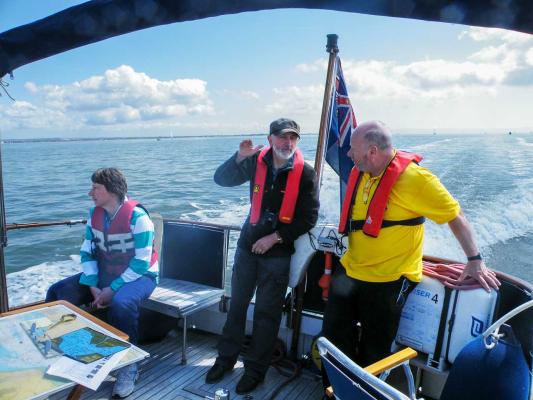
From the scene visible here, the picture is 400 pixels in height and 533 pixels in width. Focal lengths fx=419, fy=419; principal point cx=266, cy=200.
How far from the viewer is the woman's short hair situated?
2.72m

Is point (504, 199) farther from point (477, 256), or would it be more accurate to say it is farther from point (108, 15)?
point (108, 15)

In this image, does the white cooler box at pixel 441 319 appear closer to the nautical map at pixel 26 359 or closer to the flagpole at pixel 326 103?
the flagpole at pixel 326 103

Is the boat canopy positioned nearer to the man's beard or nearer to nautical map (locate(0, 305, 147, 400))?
nautical map (locate(0, 305, 147, 400))

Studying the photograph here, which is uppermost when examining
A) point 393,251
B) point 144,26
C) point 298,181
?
point 144,26

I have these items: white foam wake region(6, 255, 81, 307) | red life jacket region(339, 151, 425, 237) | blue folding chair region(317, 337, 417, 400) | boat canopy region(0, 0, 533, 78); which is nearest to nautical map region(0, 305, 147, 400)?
blue folding chair region(317, 337, 417, 400)

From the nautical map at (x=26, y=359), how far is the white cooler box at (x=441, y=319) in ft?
4.81

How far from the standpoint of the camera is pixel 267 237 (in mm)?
2533

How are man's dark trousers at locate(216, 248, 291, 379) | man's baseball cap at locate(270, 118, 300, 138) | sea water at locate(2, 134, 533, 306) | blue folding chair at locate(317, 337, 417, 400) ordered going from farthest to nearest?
sea water at locate(2, 134, 533, 306) → man's dark trousers at locate(216, 248, 291, 379) → man's baseball cap at locate(270, 118, 300, 138) → blue folding chair at locate(317, 337, 417, 400)

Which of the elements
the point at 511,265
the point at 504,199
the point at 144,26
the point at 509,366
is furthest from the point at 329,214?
the point at 144,26

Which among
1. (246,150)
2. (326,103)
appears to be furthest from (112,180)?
(326,103)

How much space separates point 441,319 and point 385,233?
616mm

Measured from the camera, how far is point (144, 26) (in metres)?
0.98

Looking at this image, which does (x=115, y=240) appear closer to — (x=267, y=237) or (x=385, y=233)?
(x=267, y=237)

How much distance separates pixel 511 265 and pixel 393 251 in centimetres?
588
